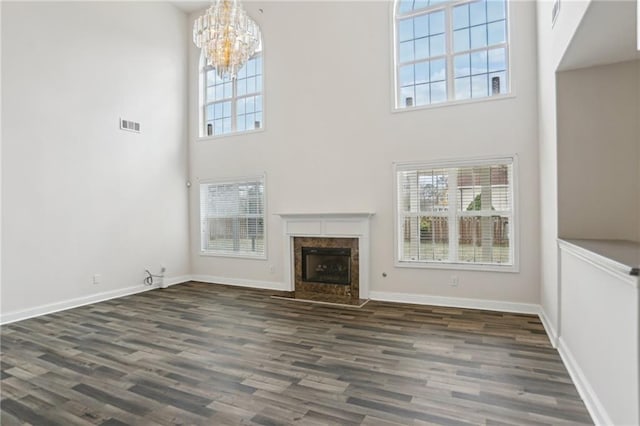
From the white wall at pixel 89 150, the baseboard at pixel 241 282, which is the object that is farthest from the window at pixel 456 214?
the white wall at pixel 89 150

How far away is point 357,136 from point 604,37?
323 centimetres

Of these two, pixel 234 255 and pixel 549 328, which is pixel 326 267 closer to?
pixel 234 255

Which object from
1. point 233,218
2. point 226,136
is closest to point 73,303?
point 233,218

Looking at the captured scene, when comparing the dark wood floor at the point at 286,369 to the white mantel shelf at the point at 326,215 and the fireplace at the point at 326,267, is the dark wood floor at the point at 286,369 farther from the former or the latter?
the white mantel shelf at the point at 326,215

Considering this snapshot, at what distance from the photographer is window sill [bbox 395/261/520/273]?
4617 mm

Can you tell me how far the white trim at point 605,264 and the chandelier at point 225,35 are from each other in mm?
3958

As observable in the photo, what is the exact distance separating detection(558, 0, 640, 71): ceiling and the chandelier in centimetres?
334

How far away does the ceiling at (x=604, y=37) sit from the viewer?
220 cm

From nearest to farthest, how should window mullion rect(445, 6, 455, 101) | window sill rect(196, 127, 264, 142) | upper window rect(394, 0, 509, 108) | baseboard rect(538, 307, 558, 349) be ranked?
baseboard rect(538, 307, 558, 349) → upper window rect(394, 0, 509, 108) → window mullion rect(445, 6, 455, 101) → window sill rect(196, 127, 264, 142)

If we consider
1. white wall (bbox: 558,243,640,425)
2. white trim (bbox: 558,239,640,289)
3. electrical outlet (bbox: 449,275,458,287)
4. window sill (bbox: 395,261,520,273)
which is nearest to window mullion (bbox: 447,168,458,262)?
window sill (bbox: 395,261,520,273)

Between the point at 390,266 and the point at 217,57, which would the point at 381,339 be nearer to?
the point at 390,266

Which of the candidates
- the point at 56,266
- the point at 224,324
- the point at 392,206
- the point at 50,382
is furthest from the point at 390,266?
the point at 56,266

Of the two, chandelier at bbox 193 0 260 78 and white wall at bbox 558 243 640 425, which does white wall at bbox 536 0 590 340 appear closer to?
white wall at bbox 558 243 640 425

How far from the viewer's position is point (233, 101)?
6840 millimetres
